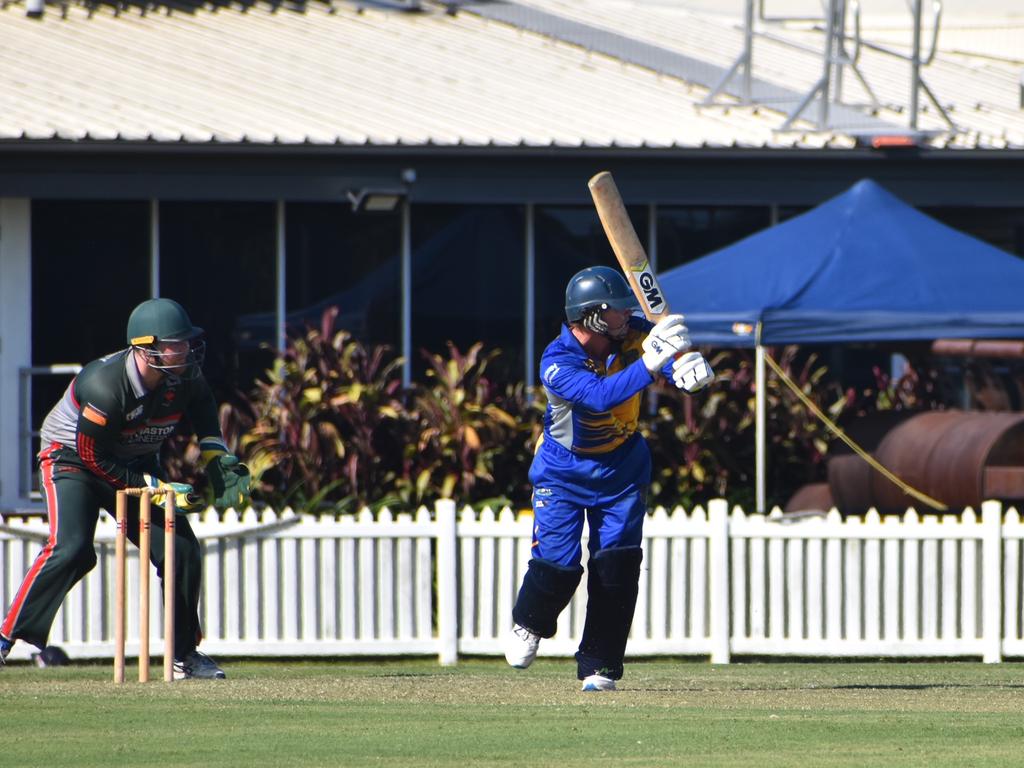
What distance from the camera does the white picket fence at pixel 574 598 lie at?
1081 centimetres

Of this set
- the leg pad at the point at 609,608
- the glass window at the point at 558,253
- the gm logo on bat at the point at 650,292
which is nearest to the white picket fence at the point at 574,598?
the leg pad at the point at 609,608

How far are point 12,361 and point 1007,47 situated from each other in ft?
46.9

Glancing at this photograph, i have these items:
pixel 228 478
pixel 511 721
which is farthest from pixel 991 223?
pixel 511 721

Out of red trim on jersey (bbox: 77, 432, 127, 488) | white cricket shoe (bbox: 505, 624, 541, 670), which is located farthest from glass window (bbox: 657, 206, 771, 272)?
red trim on jersey (bbox: 77, 432, 127, 488)

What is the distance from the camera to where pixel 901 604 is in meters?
10.9

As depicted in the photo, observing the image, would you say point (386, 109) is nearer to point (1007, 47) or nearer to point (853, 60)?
point (853, 60)

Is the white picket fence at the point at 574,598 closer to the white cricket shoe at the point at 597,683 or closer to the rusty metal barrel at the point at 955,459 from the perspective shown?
the rusty metal barrel at the point at 955,459

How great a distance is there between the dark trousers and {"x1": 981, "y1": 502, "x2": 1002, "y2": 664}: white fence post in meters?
4.67

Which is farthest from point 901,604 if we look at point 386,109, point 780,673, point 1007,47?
point 1007,47

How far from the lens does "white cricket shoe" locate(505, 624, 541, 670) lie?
A: 329 inches

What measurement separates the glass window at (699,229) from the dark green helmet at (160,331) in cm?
Answer: 815

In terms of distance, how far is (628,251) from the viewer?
26.6 ft

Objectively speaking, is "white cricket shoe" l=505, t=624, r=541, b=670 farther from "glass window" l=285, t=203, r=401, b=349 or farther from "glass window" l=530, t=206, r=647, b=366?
"glass window" l=530, t=206, r=647, b=366

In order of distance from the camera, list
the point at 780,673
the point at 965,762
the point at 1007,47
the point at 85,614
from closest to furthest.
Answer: the point at 965,762 → the point at 780,673 → the point at 85,614 → the point at 1007,47
